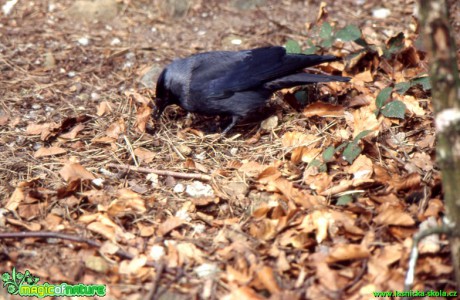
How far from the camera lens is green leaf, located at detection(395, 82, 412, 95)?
173 inches

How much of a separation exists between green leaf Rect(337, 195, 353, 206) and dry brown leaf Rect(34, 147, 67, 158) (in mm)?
2052

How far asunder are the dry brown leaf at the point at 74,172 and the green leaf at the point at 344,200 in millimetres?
1625

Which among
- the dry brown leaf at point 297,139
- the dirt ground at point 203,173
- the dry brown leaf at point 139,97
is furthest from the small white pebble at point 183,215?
the dry brown leaf at point 139,97

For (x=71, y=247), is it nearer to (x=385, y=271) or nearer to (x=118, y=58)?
(x=385, y=271)

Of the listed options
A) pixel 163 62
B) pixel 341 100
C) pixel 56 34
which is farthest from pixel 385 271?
pixel 56 34

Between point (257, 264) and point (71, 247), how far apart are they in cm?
107

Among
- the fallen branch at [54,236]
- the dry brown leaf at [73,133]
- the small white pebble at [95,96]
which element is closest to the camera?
the fallen branch at [54,236]

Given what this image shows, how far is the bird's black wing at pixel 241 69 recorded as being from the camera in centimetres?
450

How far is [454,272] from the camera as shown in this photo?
2.73 metres

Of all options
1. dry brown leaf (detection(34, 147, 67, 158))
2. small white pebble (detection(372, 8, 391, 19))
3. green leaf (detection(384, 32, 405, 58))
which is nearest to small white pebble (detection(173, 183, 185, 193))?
dry brown leaf (detection(34, 147, 67, 158))

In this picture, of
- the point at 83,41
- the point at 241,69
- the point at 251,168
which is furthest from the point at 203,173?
the point at 83,41

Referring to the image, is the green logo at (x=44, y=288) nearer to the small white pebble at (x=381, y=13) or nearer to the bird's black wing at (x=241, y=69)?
the bird's black wing at (x=241, y=69)

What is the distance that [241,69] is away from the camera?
15.3 feet

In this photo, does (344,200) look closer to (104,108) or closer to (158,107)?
(158,107)
